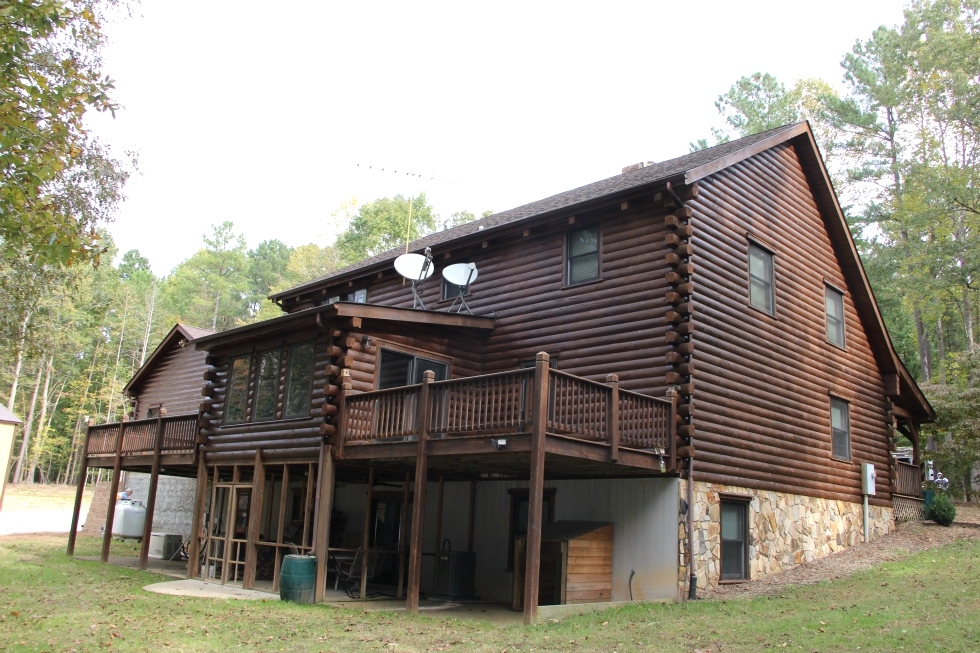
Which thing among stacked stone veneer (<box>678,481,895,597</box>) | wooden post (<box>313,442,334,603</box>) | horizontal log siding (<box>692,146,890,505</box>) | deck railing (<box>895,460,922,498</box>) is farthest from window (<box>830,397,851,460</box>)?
wooden post (<box>313,442,334,603</box>)

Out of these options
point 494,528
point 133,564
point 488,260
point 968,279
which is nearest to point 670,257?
point 488,260

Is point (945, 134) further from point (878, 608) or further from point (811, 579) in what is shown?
point (878, 608)

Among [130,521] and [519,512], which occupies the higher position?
[519,512]

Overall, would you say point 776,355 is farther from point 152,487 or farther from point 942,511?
point 152,487

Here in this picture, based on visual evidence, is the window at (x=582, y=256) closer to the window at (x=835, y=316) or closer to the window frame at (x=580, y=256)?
the window frame at (x=580, y=256)

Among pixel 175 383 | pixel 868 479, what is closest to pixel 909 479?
pixel 868 479

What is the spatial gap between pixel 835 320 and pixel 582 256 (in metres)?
7.66

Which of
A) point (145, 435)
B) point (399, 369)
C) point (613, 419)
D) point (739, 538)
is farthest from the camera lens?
point (145, 435)

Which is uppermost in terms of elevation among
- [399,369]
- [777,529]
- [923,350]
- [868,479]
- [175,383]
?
[923,350]

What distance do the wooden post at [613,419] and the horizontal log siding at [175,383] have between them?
59.6 ft

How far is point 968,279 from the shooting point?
100 feet

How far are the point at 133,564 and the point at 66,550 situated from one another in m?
3.78

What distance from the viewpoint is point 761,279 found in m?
17.4

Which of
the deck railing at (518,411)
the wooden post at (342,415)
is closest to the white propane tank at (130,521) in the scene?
the wooden post at (342,415)
